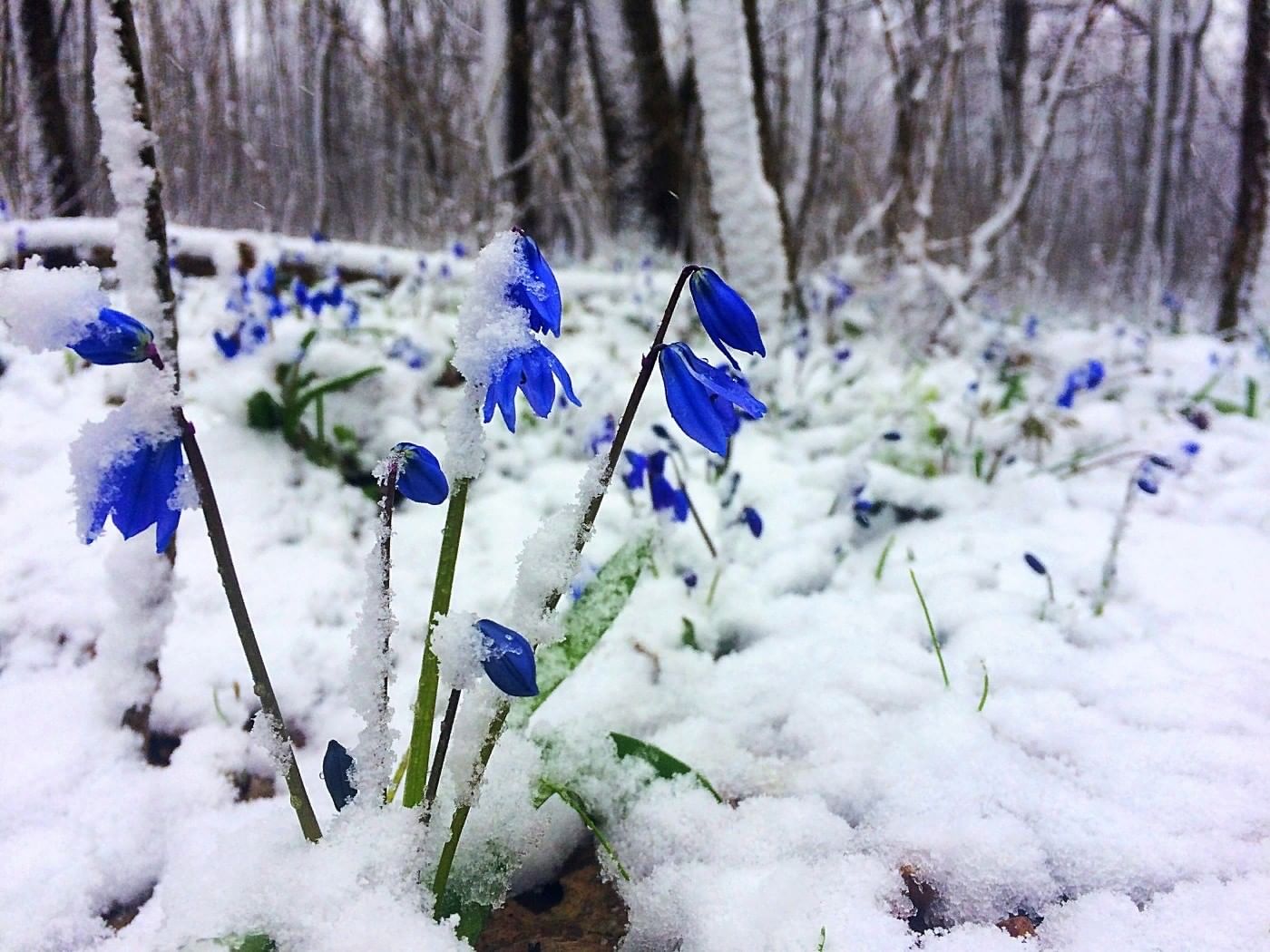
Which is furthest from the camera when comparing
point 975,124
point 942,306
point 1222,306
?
point 975,124

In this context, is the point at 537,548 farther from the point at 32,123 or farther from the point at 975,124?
the point at 975,124

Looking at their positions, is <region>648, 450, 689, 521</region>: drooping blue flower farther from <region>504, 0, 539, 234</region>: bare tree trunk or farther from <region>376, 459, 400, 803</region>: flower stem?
<region>504, 0, 539, 234</region>: bare tree trunk

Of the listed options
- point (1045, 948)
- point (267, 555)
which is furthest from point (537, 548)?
point (267, 555)

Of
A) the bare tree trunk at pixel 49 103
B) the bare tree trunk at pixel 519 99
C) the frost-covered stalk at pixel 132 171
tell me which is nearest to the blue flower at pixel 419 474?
the frost-covered stalk at pixel 132 171

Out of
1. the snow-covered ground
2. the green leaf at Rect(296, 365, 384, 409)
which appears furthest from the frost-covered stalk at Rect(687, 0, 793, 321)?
the green leaf at Rect(296, 365, 384, 409)

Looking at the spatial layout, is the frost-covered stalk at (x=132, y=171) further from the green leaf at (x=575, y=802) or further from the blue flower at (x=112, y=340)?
the green leaf at (x=575, y=802)

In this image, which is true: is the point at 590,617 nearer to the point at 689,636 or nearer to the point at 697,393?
the point at 689,636
